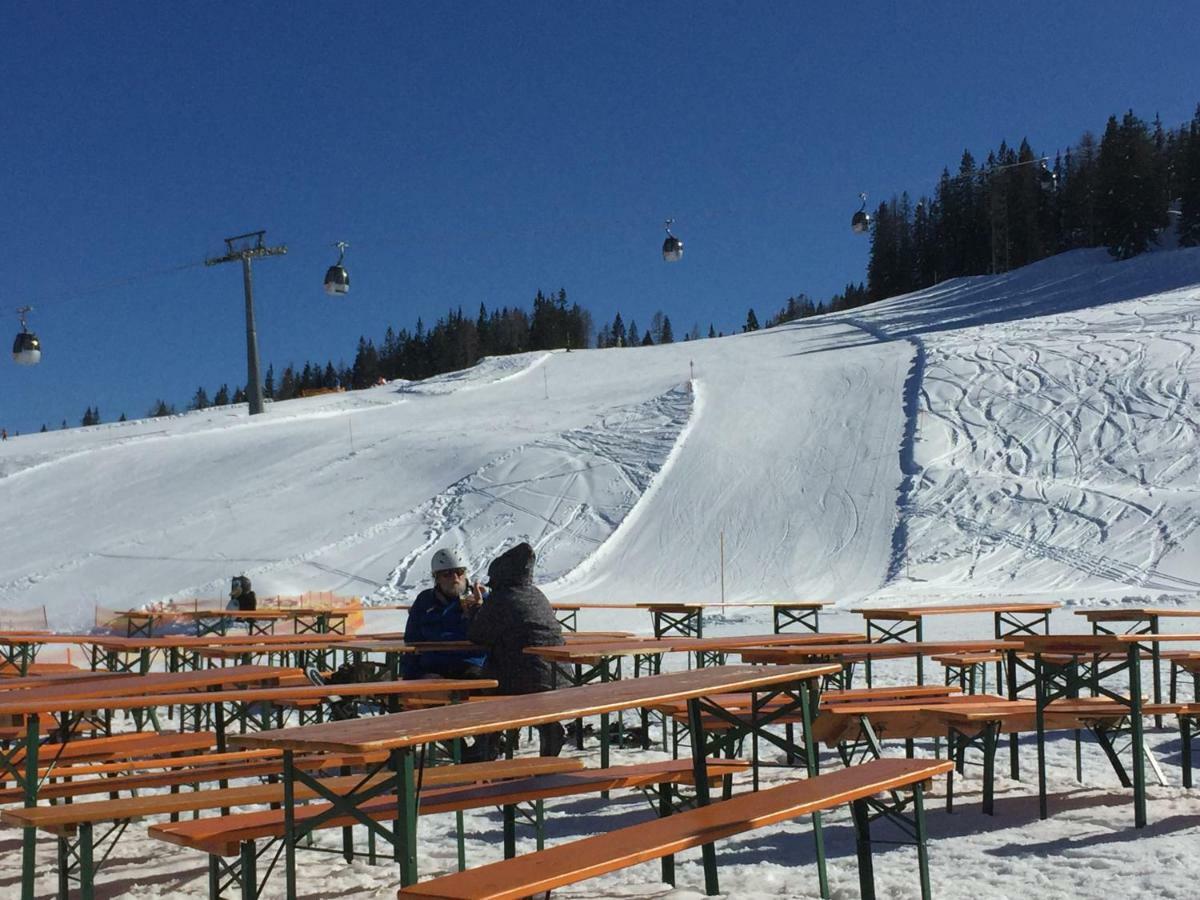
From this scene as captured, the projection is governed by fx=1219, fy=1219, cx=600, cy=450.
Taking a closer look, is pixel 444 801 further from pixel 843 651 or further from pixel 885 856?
pixel 843 651

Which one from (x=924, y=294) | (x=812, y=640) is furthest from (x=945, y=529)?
(x=924, y=294)

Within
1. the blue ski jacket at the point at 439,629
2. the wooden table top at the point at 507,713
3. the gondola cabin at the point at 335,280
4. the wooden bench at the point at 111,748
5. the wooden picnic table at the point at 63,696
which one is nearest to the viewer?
the wooden table top at the point at 507,713

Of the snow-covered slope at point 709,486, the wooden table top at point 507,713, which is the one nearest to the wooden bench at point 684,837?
the wooden table top at point 507,713

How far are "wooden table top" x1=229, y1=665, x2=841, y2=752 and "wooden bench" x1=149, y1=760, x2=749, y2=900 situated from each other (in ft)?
1.00

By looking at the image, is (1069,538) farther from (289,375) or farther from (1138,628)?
(289,375)

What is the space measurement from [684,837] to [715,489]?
23918 millimetres

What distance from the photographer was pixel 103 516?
30922mm

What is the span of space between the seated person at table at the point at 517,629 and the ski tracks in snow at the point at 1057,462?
51.4ft

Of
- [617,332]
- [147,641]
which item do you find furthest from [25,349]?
[617,332]

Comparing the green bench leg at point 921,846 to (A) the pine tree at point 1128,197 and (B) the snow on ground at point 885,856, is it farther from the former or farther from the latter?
(A) the pine tree at point 1128,197

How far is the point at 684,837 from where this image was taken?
4203 millimetres

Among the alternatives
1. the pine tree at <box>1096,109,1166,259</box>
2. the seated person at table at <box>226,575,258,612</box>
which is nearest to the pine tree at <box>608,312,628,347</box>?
the pine tree at <box>1096,109,1166,259</box>

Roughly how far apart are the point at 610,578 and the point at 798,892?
1870 cm

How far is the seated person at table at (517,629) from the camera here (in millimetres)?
8344
